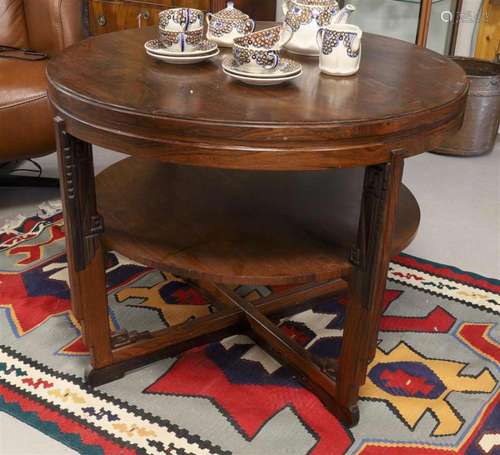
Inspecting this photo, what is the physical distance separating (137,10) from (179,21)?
1.69 m

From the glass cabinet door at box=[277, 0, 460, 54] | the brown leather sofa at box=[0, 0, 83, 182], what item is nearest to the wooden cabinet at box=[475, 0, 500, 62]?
the glass cabinet door at box=[277, 0, 460, 54]

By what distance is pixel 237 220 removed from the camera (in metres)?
1.44

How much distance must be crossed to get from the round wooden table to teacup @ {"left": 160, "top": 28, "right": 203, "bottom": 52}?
5 centimetres

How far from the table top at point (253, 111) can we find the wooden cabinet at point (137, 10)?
1.61 metres

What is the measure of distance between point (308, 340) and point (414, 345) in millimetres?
265

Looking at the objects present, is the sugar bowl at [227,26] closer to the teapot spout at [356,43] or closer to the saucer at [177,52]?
the saucer at [177,52]

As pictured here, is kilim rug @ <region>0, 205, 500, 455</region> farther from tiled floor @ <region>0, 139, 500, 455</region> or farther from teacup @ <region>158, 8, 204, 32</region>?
→ teacup @ <region>158, 8, 204, 32</region>

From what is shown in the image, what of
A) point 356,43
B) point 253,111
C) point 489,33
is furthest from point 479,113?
point 253,111

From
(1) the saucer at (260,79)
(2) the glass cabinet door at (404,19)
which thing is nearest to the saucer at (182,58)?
(1) the saucer at (260,79)

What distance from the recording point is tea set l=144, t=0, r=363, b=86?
1260 millimetres

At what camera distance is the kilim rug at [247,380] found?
136cm

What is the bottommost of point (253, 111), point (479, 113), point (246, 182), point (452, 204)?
point (452, 204)

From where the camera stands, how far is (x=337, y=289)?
1811mm

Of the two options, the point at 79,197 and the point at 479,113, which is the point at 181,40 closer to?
the point at 79,197
